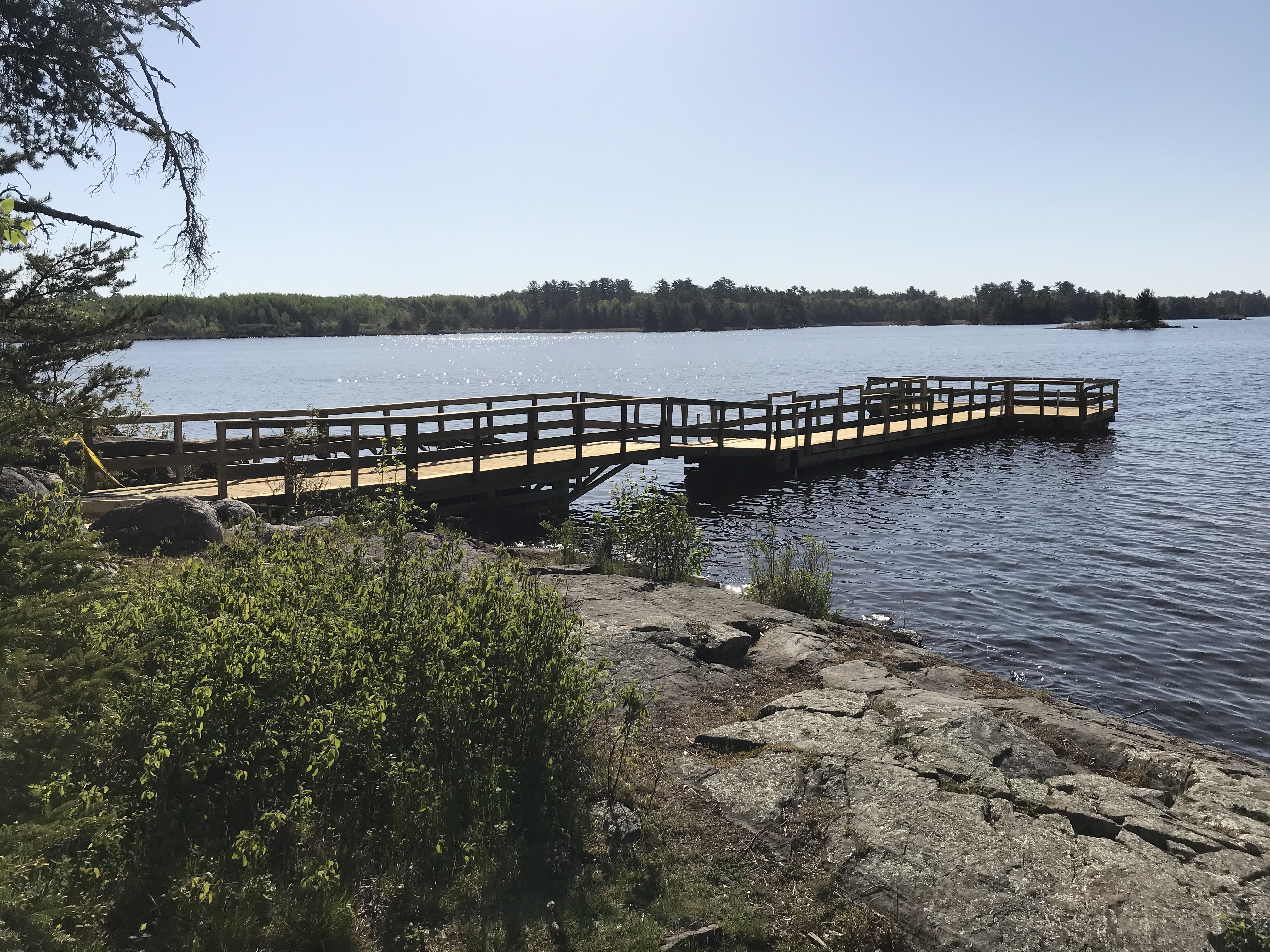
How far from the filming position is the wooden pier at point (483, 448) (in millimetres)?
15133

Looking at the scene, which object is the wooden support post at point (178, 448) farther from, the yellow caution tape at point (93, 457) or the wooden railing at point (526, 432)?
the yellow caution tape at point (93, 457)

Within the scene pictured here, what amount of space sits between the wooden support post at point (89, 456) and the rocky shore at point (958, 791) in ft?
30.8

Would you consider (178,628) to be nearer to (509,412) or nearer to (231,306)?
(509,412)

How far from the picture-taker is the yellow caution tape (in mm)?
13516

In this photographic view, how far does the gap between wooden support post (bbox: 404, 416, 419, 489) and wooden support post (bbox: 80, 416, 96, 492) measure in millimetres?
4811

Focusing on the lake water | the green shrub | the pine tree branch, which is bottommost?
the lake water

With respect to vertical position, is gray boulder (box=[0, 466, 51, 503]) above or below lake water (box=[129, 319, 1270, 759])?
above

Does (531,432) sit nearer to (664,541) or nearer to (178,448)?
(178,448)

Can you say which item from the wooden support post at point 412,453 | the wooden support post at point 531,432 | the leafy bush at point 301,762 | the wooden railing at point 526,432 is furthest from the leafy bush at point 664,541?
the leafy bush at point 301,762

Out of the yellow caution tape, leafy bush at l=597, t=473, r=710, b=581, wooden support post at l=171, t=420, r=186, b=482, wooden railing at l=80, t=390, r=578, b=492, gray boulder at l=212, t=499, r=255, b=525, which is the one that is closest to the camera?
leafy bush at l=597, t=473, r=710, b=581

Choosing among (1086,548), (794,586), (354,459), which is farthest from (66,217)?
(1086,548)

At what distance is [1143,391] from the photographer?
5750 cm

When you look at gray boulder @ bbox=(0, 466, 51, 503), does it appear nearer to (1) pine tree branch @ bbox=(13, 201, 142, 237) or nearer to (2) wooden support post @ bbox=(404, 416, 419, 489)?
(1) pine tree branch @ bbox=(13, 201, 142, 237)

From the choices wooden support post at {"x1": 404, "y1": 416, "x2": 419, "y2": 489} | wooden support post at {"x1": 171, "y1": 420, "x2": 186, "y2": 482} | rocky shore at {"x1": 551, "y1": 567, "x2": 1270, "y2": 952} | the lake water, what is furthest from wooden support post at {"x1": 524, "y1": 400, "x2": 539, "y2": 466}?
rocky shore at {"x1": 551, "y1": 567, "x2": 1270, "y2": 952}
